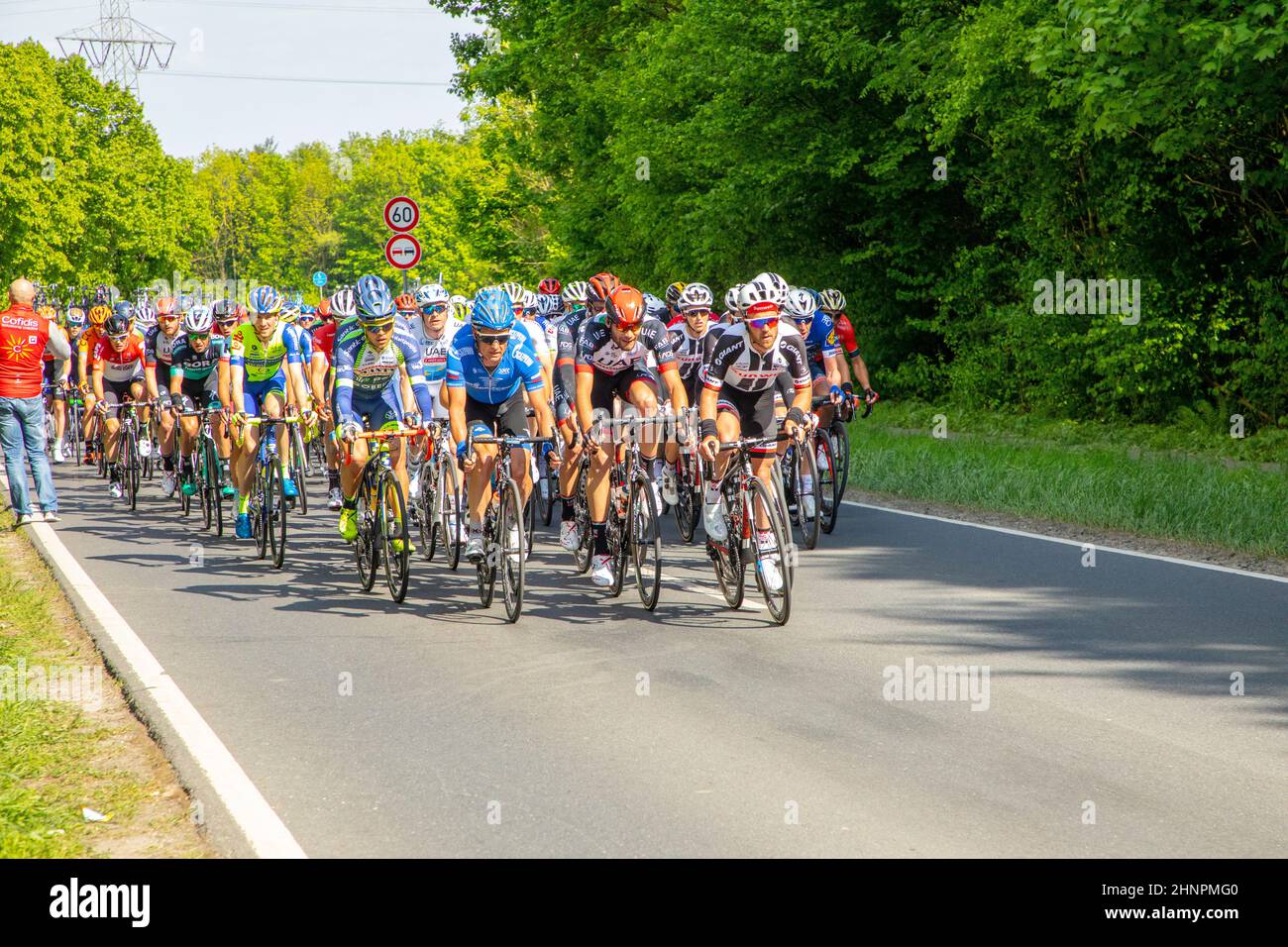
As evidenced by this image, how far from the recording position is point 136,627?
31.1 ft

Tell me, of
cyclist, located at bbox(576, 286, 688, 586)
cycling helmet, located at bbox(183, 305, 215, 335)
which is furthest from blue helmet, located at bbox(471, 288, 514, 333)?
cycling helmet, located at bbox(183, 305, 215, 335)

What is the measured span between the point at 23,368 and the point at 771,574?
8.32 m

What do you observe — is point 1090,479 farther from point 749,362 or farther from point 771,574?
point 771,574

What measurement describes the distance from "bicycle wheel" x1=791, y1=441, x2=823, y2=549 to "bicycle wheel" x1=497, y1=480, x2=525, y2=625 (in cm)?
361

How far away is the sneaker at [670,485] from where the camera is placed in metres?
12.3

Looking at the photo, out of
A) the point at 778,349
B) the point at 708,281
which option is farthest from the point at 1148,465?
the point at 708,281

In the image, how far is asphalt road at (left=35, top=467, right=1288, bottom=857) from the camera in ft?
17.6

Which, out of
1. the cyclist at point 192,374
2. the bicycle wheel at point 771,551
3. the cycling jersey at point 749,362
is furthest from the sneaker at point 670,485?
the cyclist at point 192,374

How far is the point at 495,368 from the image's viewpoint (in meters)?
10.1

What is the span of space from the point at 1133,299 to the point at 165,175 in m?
60.1

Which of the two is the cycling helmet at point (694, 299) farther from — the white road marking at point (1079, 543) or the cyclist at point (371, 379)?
the white road marking at point (1079, 543)

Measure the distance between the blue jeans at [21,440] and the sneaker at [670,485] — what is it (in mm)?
5753

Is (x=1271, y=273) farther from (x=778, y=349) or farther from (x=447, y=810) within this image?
(x=447, y=810)

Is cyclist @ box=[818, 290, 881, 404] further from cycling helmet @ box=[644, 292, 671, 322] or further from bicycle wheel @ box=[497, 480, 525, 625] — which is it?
bicycle wheel @ box=[497, 480, 525, 625]
